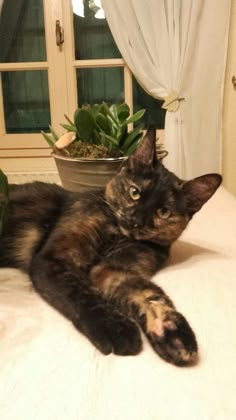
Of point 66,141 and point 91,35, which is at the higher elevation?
point 91,35

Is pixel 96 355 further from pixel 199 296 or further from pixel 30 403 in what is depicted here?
pixel 199 296

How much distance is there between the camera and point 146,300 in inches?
31.0

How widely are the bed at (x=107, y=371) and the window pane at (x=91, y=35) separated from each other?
6.24ft

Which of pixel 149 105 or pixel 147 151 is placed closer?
pixel 147 151

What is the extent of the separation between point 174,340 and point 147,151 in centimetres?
54

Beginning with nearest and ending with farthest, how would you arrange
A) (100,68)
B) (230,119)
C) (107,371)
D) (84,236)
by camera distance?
(107,371) < (84,236) < (230,119) < (100,68)

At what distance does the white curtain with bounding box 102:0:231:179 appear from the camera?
214 cm

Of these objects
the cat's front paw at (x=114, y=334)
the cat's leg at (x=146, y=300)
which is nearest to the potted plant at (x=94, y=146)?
the cat's leg at (x=146, y=300)

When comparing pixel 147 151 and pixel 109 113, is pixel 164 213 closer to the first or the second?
pixel 147 151

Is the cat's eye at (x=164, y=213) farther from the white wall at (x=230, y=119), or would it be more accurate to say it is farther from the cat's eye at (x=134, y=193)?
the white wall at (x=230, y=119)

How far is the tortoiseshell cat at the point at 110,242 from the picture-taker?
2.40 feet

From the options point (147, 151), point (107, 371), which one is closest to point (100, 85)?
point (147, 151)

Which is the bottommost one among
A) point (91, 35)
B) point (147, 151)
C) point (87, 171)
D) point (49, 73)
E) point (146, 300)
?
point (146, 300)

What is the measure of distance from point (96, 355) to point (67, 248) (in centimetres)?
35
